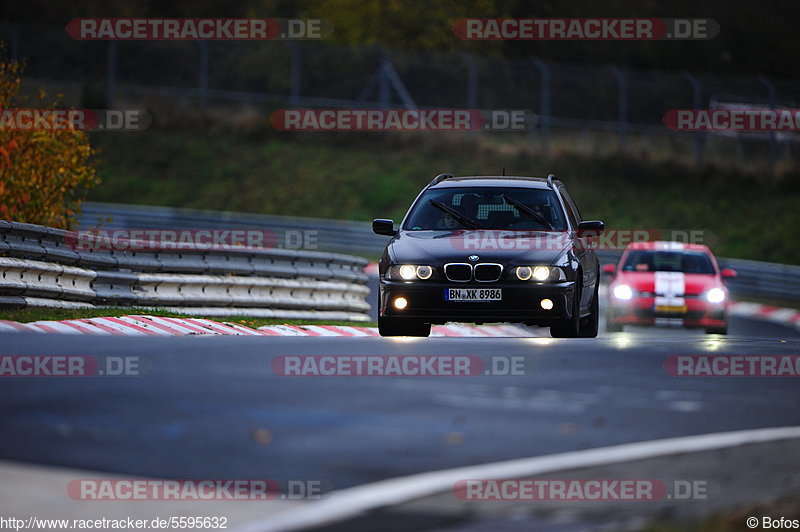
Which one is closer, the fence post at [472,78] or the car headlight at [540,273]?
the car headlight at [540,273]

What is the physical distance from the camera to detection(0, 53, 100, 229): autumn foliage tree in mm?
22641

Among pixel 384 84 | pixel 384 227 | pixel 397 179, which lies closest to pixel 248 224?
pixel 384 84

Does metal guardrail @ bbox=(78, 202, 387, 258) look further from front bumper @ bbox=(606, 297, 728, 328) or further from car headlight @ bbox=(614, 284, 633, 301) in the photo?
front bumper @ bbox=(606, 297, 728, 328)

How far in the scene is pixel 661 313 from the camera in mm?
21734

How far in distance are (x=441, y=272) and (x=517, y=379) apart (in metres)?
3.78

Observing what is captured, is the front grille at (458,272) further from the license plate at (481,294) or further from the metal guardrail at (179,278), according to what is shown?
the metal guardrail at (179,278)

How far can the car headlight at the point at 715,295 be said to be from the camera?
21.6 meters

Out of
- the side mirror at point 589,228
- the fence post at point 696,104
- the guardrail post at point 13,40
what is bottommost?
the side mirror at point 589,228

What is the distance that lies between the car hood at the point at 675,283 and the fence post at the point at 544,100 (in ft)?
60.1

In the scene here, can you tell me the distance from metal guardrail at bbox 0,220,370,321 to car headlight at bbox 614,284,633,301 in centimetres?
396

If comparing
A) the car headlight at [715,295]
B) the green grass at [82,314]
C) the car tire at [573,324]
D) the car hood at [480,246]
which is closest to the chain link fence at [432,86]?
the car headlight at [715,295]

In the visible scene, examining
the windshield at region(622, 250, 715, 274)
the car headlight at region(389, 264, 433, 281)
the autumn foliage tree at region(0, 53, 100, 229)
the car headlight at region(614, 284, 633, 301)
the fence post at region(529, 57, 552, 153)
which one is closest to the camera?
the car headlight at region(389, 264, 433, 281)

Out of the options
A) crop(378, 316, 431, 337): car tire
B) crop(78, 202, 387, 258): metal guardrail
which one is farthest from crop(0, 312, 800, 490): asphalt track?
crop(78, 202, 387, 258): metal guardrail

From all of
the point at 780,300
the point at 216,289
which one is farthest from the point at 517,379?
the point at 780,300
